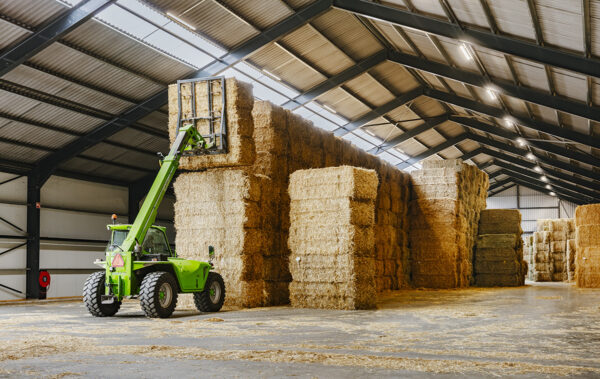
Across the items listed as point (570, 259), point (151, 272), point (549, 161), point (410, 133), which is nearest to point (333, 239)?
point (151, 272)

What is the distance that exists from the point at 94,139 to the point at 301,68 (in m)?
8.29

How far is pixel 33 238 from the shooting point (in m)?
21.4

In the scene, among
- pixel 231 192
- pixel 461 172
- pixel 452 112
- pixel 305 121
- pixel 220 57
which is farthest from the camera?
pixel 452 112

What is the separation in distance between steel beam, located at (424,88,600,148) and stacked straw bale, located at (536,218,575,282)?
1062 centimetres

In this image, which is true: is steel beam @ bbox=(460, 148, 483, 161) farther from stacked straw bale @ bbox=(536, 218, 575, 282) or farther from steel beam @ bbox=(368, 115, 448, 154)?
steel beam @ bbox=(368, 115, 448, 154)

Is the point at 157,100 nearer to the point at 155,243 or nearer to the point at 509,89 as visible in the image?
the point at 155,243

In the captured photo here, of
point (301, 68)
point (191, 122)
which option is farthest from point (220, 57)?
point (191, 122)

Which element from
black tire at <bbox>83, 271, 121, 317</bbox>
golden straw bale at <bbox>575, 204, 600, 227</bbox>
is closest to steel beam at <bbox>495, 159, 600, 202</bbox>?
golden straw bale at <bbox>575, 204, 600, 227</bbox>

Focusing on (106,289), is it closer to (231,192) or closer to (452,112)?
(231,192)

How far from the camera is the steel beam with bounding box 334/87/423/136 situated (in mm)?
29953

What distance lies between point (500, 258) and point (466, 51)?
9548 mm

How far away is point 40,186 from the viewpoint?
2172cm

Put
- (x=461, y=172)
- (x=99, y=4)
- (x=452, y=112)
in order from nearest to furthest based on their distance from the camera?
(x=99, y=4) < (x=461, y=172) < (x=452, y=112)

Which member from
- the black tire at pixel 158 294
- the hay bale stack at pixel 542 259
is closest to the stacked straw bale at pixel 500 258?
the hay bale stack at pixel 542 259
